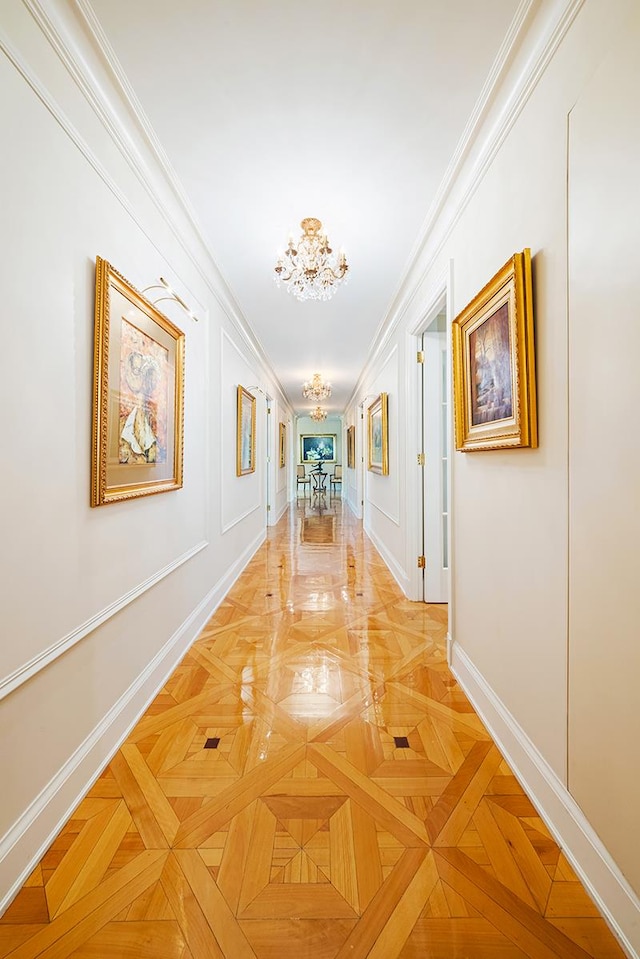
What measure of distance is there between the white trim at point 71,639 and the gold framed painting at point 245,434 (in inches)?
83.0

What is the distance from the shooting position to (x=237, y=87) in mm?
1604

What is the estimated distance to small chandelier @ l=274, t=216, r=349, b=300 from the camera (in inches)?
96.7

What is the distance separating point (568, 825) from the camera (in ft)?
3.96

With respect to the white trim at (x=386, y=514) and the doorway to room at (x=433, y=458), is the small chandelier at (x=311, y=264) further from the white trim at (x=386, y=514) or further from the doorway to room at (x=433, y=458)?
the white trim at (x=386, y=514)

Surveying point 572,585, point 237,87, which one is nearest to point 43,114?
point 237,87

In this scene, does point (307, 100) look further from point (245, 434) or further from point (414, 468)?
point (245, 434)

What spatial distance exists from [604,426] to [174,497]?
216cm

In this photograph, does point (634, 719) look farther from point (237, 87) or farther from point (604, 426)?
point (237, 87)

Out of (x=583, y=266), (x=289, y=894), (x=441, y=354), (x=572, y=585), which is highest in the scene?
(x=441, y=354)

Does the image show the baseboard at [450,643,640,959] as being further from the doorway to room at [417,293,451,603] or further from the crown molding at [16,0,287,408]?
the crown molding at [16,0,287,408]

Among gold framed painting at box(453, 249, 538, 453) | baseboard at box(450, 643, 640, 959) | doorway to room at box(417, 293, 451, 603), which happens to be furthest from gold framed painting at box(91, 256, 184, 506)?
doorway to room at box(417, 293, 451, 603)

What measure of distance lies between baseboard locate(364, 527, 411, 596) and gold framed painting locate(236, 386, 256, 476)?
195 cm

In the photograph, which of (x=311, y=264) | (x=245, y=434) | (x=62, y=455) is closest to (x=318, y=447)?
(x=245, y=434)

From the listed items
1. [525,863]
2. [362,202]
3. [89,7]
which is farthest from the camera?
[362,202]
